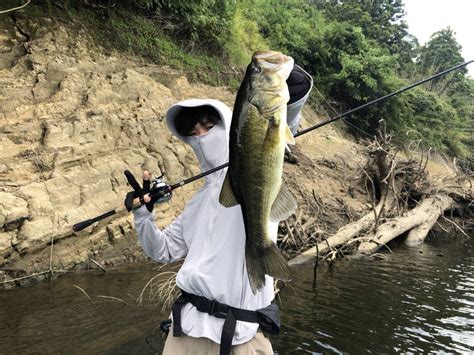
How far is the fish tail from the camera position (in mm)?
2199

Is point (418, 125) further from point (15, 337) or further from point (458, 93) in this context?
point (15, 337)

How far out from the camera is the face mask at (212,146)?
263 centimetres

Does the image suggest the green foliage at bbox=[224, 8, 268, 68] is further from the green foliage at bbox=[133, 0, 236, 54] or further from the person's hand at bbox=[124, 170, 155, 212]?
the person's hand at bbox=[124, 170, 155, 212]

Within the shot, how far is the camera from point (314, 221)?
11461mm

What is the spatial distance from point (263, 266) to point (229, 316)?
1.07 ft

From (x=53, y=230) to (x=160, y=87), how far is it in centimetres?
569

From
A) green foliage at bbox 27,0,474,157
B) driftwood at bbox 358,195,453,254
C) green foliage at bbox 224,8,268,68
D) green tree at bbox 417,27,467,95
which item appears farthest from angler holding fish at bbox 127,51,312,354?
green tree at bbox 417,27,467,95

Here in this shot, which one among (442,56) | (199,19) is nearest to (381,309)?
(199,19)

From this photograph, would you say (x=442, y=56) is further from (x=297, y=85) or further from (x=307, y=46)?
(x=297, y=85)

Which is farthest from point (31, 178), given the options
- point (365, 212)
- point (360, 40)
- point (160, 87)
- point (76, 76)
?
point (360, 40)

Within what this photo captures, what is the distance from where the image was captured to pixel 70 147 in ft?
30.3

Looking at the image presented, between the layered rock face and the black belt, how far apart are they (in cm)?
623

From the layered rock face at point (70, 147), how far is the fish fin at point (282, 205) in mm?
6637

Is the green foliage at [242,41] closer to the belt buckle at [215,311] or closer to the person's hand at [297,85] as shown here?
the person's hand at [297,85]
